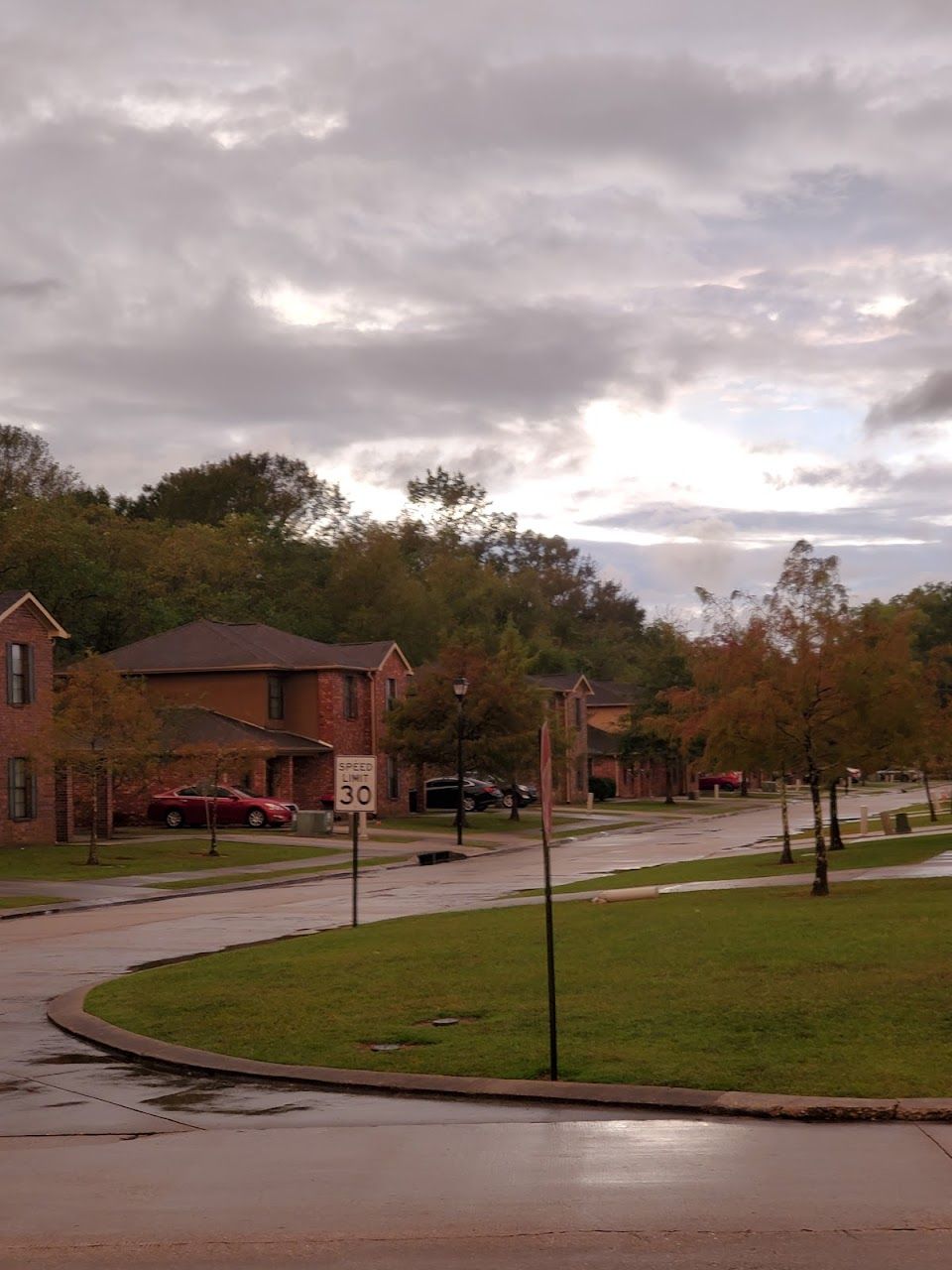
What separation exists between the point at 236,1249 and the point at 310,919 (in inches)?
761

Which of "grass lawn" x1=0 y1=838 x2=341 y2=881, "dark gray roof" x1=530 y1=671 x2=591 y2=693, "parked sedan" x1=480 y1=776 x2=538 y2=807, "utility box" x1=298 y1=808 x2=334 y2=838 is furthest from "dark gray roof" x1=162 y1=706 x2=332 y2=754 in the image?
"dark gray roof" x1=530 y1=671 x2=591 y2=693

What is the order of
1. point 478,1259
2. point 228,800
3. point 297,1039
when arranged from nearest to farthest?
point 478,1259 < point 297,1039 < point 228,800

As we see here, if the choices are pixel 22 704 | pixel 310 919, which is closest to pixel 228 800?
pixel 22 704

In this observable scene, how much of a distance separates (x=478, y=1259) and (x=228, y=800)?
172 ft

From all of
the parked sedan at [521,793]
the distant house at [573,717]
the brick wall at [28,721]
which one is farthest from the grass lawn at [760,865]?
the distant house at [573,717]

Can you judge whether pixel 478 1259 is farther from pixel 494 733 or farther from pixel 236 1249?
pixel 494 733

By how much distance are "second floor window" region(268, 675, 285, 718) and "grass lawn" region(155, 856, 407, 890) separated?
20920mm

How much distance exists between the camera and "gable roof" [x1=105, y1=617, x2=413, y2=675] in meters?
65.2

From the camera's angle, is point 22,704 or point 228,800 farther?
point 228,800

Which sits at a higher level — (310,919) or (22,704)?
(22,704)

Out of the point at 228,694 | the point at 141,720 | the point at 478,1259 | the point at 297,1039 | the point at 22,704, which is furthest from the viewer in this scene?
the point at 228,694

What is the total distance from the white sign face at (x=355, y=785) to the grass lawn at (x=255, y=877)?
13197 millimetres

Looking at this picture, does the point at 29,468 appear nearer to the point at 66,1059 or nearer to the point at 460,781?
the point at 460,781

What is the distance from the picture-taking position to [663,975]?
588 inches
